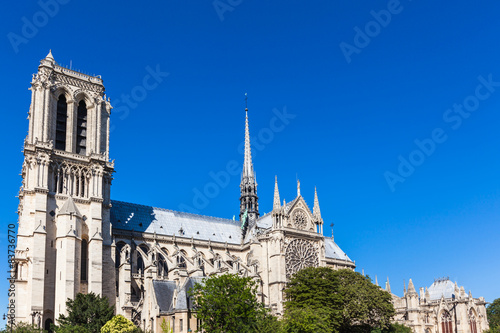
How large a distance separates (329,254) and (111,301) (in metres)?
44.1

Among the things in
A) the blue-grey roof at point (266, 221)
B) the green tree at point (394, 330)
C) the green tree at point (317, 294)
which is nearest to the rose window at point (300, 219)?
the blue-grey roof at point (266, 221)

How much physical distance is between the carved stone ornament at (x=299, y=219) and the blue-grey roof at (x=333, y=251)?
1323 centimetres

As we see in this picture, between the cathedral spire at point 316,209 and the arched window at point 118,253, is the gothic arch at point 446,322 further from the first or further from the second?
the arched window at point 118,253

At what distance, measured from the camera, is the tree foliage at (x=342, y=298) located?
66.1 m

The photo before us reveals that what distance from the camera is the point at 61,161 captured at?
6550cm

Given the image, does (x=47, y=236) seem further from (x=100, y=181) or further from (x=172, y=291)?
(x=172, y=291)

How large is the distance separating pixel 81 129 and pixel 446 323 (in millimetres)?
67464

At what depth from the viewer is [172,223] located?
8225 cm

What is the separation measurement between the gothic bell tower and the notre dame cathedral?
12 cm

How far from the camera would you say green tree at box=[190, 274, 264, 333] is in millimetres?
47125

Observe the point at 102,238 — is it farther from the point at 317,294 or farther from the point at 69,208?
the point at 317,294

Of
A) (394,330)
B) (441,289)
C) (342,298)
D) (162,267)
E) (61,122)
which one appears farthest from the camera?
(441,289)

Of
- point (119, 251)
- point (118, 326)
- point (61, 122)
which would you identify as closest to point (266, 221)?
point (119, 251)

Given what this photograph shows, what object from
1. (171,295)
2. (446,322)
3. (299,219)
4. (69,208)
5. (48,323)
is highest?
(299,219)
